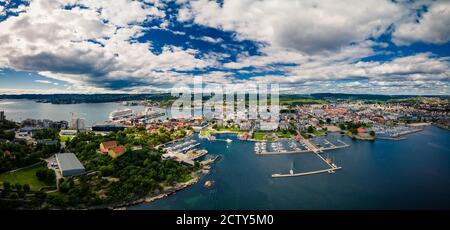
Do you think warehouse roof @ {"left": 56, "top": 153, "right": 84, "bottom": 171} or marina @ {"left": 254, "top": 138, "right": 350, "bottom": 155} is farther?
marina @ {"left": 254, "top": 138, "right": 350, "bottom": 155}

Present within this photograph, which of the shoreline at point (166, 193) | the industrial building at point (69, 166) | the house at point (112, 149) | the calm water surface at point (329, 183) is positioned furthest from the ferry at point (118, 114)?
the shoreline at point (166, 193)

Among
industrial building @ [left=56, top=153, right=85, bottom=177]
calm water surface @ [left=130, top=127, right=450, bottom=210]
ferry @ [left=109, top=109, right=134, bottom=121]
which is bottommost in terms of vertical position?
calm water surface @ [left=130, top=127, right=450, bottom=210]

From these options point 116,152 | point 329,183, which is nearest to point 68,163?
point 116,152

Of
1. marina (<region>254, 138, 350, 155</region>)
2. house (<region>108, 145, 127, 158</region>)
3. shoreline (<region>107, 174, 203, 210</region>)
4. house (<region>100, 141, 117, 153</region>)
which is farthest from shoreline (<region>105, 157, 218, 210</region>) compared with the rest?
marina (<region>254, 138, 350, 155</region>)

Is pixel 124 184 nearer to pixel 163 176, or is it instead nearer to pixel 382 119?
pixel 163 176

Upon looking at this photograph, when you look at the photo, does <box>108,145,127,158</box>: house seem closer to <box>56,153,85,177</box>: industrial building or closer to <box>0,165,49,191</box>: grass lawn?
<box>56,153,85,177</box>: industrial building

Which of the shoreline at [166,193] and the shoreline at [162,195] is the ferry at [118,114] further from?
the shoreline at [162,195]
